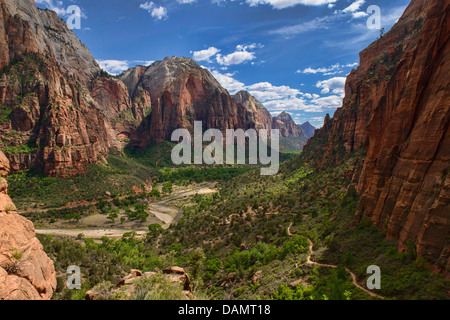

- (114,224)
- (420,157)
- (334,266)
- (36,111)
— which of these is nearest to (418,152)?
(420,157)

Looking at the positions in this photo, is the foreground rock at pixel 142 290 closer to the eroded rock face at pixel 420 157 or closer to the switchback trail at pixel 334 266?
the switchback trail at pixel 334 266

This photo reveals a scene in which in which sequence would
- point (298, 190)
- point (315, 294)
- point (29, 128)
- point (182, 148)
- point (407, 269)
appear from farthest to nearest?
point (182, 148) < point (29, 128) < point (298, 190) < point (315, 294) < point (407, 269)

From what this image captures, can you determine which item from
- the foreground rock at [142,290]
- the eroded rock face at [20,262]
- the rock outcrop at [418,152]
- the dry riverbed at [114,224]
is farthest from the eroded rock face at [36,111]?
the rock outcrop at [418,152]

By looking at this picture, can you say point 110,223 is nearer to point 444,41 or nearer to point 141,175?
point 141,175

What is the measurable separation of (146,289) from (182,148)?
495ft

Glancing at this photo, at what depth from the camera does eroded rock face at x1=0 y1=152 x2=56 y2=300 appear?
34.3 ft

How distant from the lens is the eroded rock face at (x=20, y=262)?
412 inches

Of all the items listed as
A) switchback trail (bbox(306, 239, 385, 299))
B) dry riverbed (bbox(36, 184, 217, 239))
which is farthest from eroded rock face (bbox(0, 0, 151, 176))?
switchback trail (bbox(306, 239, 385, 299))

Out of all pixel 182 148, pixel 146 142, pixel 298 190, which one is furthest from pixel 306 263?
pixel 146 142

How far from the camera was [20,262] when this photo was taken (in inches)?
460

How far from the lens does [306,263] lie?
2239cm

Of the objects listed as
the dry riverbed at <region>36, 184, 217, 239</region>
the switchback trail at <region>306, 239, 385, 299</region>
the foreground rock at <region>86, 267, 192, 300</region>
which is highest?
the foreground rock at <region>86, 267, 192, 300</region>

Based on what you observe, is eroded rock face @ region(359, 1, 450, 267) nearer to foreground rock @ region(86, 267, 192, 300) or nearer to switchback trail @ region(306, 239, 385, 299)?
switchback trail @ region(306, 239, 385, 299)

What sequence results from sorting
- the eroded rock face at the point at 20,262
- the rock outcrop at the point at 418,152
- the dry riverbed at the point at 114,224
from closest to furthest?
1. the eroded rock face at the point at 20,262
2. the rock outcrop at the point at 418,152
3. the dry riverbed at the point at 114,224
